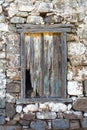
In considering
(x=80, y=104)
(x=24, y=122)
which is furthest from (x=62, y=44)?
(x=24, y=122)

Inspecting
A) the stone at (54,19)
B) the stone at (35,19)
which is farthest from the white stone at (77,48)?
the stone at (35,19)

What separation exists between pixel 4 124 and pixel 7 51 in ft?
4.10

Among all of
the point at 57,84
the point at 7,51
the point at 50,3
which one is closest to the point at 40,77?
the point at 57,84

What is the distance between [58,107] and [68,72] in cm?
62

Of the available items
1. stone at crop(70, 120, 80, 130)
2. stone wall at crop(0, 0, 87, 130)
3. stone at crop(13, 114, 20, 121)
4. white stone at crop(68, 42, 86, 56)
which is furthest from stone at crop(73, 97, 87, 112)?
stone at crop(13, 114, 20, 121)

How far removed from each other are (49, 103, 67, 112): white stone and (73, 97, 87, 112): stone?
0.61 ft

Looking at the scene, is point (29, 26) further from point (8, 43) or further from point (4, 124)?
point (4, 124)

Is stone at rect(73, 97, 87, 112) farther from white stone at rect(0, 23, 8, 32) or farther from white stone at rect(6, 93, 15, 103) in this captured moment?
white stone at rect(0, 23, 8, 32)

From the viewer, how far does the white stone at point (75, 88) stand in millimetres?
6227

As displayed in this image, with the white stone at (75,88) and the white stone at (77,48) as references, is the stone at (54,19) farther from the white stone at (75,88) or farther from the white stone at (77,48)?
the white stone at (75,88)

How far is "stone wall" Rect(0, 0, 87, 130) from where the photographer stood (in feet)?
20.4

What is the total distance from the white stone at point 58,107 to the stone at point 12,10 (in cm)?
168

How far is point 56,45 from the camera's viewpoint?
6.32 m

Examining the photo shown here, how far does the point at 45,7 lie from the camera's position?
623 centimetres
